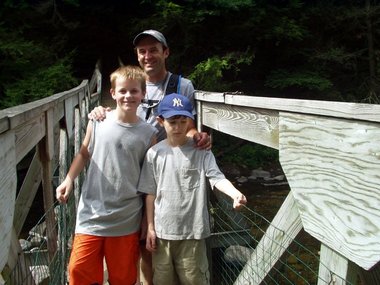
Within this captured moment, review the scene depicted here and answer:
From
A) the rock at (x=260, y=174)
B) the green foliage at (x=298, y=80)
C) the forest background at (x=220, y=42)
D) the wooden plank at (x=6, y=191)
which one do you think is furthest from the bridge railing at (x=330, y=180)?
the green foliage at (x=298, y=80)

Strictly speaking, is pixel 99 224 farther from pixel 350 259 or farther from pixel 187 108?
pixel 350 259

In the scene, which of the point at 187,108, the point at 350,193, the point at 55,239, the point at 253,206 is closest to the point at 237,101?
the point at 187,108

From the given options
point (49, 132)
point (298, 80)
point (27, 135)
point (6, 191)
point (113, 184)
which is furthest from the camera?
point (298, 80)

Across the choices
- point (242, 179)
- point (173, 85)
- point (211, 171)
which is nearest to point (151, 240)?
point (211, 171)

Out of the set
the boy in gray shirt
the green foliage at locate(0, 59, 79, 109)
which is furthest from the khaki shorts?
the green foliage at locate(0, 59, 79, 109)

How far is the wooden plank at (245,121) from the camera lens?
1.62 m

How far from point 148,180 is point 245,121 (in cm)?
59

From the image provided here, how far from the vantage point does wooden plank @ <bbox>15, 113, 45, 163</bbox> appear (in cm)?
147

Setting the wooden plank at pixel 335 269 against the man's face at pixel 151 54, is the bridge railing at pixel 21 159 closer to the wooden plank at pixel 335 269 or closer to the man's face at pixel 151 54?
the man's face at pixel 151 54

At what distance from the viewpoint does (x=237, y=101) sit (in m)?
1.96

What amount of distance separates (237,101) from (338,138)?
85cm

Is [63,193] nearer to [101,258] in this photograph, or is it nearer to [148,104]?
[101,258]

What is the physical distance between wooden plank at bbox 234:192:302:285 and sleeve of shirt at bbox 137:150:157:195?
0.60 m

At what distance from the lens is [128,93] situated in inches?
84.9
